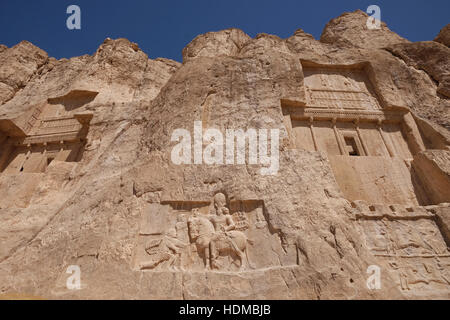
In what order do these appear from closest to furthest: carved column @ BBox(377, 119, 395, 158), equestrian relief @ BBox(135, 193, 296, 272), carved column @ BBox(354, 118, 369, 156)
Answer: equestrian relief @ BBox(135, 193, 296, 272)
carved column @ BBox(377, 119, 395, 158)
carved column @ BBox(354, 118, 369, 156)

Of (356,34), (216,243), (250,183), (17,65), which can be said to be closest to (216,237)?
(216,243)

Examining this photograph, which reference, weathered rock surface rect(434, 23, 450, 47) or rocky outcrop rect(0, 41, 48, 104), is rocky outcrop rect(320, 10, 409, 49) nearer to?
weathered rock surface rect(434, 23, 450, 47)

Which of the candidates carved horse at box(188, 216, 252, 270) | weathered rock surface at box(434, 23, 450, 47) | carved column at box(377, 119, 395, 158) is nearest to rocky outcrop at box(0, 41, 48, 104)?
carved horse at box(188, 216, 252, 270)

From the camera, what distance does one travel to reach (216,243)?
21.3 ft

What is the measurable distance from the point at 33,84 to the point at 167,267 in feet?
56.5

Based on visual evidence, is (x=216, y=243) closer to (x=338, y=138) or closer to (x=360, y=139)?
(x=338, y=138)

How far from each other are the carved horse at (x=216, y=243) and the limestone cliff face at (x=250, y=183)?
0.05 metres

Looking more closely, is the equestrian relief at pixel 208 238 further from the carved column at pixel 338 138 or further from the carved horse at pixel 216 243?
the carved column at pixel 338 138

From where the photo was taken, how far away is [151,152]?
8.71 metres

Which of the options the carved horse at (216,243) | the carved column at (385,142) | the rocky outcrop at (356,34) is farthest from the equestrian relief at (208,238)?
the rocky outcrop at (356,34)

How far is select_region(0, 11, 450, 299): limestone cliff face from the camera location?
601cm

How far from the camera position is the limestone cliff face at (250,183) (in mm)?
6008

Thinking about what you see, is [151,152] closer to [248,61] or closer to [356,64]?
[248,61]
